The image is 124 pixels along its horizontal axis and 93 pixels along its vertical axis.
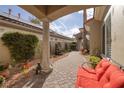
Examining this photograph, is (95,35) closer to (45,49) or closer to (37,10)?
(45,49)

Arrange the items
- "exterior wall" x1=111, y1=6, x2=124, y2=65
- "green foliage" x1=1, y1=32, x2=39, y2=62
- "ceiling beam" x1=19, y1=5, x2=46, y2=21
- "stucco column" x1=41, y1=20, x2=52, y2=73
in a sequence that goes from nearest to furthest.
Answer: "exterior wall" x1=111, y1=6, x2=124, y2=65 < "ceiling beam" x1=19, y1=5, x2=46, y2=21 < "stucco column" x1=41, y1=20, x2=52, y2=73 < "green foliage" x1=1, y1=32, x2=39, y2=62

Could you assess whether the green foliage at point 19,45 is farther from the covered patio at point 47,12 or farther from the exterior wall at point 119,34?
the exterior wall at point 119,34

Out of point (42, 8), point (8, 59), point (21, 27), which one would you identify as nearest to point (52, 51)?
point (21, 27)

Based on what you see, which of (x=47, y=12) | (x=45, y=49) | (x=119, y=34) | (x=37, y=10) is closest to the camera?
(x=119, y=34)

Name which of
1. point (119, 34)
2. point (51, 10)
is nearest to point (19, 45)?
point (51, 10)

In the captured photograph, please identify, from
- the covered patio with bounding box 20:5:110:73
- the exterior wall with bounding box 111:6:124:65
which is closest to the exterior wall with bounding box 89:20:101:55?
the covered patio with bounding box 20:5:110:73

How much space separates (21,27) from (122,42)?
23.0 feet

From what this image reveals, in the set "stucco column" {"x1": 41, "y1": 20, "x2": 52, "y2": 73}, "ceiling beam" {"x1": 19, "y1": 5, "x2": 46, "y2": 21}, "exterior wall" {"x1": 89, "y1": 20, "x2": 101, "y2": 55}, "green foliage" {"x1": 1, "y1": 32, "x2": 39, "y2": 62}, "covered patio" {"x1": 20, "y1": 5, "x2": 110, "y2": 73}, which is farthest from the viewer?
"exterior wall" {"x1": 89, "y1": 20, "x2": 101, "y2": 55}

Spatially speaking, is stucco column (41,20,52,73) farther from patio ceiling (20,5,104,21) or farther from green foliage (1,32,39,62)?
green foliage (1,32,39,62)

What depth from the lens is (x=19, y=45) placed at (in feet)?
28.7

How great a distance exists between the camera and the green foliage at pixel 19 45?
8179 millimetres

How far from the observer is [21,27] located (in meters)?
9.85

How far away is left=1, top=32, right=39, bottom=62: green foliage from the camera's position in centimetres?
818
